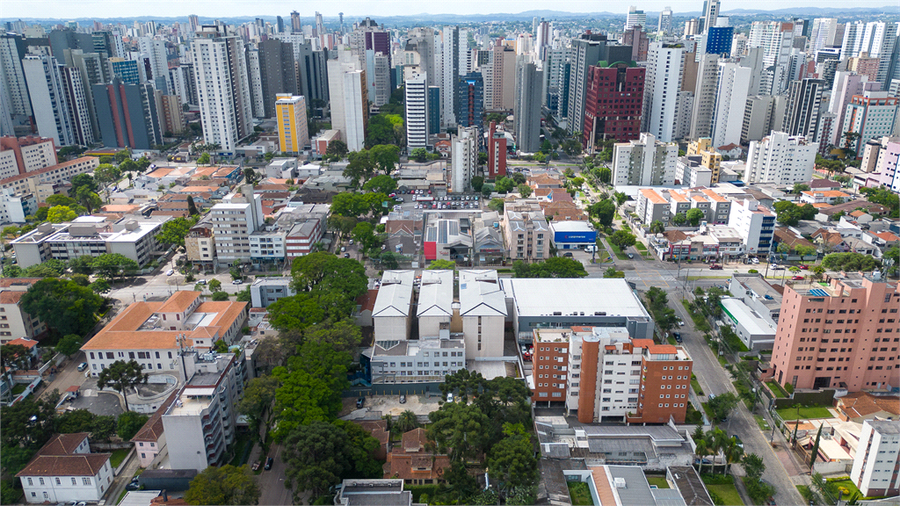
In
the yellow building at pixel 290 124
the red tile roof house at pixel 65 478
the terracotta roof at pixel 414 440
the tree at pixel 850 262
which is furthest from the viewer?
the yellow building at pixel 290 124

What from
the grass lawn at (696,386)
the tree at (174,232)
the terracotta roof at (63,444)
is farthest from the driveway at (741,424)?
the tree at (174,232)

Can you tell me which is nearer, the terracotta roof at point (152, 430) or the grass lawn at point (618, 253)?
the terracotta roof at point (152, 430)

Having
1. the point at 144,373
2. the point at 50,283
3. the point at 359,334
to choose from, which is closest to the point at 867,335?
the point at 359,334

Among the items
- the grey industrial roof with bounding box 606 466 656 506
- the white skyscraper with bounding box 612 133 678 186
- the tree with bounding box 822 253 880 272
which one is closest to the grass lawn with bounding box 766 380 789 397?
the grey industrial roof with bounding box 606 466 656 506

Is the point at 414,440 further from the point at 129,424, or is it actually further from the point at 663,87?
the point at 663,87

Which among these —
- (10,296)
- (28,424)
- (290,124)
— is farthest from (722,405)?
(290,124)

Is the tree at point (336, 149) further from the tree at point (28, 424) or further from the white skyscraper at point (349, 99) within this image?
the tree at point (28, 424)

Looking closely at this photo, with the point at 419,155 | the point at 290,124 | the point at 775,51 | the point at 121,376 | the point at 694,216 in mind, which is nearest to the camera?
the point at 121,376
